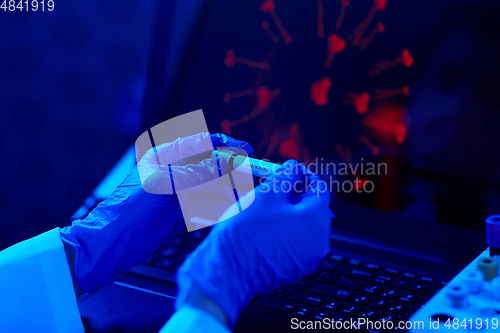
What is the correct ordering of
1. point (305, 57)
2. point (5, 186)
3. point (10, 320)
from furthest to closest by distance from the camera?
point (5, 186), point (305, 57), point (10, 320)

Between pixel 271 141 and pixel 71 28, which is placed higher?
pixel 71 28

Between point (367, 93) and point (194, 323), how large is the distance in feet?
2.49

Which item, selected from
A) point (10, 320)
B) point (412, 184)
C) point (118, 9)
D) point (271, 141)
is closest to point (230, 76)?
point (271, 141)

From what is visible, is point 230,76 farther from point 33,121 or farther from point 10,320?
point 10,320

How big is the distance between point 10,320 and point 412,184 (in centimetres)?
90

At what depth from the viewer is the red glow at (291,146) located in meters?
1.36

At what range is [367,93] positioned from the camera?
49.5 inches

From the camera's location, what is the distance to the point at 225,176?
41.8 inches

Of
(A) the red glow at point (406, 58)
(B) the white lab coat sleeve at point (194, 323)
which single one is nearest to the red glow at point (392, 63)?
(A) the red glow at point (406, 58)

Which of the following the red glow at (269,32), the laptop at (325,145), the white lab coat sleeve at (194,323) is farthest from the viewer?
the red glow at (269,32)

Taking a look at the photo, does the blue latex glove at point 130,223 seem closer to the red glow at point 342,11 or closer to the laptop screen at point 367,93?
the laptop screen at point 367,93

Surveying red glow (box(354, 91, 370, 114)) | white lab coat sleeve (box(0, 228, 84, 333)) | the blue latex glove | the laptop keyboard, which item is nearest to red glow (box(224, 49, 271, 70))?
red glow (box(354, 91, 370, 114))

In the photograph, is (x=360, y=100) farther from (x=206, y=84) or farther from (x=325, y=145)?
(x=206, y=84)

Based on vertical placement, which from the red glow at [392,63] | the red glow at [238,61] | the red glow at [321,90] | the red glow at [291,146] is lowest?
the red glow at [291,146]
